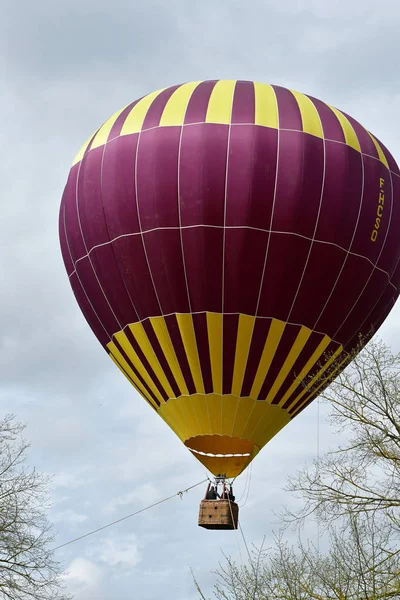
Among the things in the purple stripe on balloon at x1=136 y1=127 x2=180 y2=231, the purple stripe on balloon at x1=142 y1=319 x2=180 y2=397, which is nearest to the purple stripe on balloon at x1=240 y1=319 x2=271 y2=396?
the purple stripe on balloon at x1=142 y1=319 x2=180 y2=397

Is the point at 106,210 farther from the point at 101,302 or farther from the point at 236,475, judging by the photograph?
the point at 236,475

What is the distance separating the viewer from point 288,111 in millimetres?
24391

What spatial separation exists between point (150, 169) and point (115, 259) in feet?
6.61

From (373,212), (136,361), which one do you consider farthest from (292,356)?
(373,212)

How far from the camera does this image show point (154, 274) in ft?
77.9

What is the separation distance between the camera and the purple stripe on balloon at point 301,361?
2423cm

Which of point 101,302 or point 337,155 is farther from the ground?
point 337,155

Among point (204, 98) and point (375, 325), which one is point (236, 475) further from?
point (204, 98)

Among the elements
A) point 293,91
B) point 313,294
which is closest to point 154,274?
point 313,294

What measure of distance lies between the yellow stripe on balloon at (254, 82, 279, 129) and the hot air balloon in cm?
5

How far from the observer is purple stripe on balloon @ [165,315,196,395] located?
23953 mm

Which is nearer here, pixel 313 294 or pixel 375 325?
pixel 313 294

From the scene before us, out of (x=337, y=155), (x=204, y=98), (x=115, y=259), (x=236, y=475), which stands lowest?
(x=236, y=475)

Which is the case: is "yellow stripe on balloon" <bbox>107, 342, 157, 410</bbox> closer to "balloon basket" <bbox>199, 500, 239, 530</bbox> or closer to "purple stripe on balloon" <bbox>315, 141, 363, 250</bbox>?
"balloon basket" <bbox>199, 500, 239, 530</bbox>
